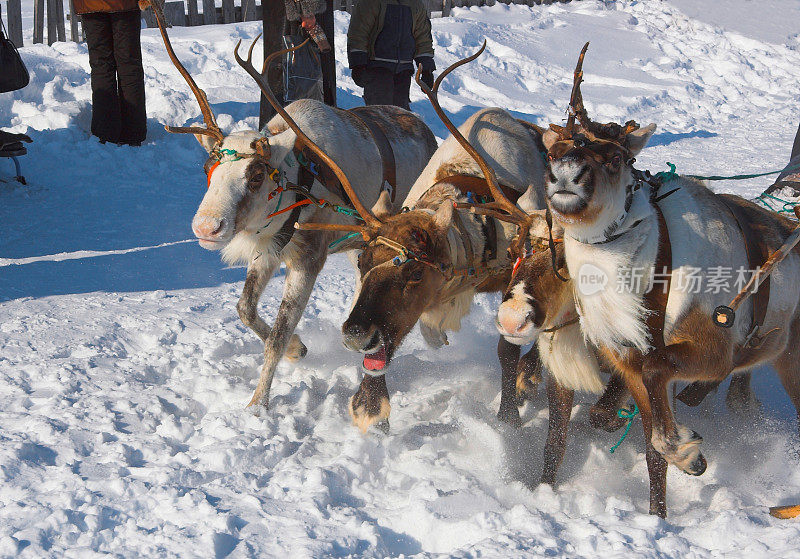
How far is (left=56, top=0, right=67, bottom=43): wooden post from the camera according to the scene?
40.2ft

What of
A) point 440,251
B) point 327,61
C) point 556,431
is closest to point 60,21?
point 327,61

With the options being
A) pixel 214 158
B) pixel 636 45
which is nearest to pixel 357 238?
pixel 214 158

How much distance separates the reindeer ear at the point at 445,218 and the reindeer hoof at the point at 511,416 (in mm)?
1119

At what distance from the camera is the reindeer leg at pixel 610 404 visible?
3.36 metres

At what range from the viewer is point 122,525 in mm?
2752

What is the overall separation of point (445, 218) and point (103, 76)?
5588mm

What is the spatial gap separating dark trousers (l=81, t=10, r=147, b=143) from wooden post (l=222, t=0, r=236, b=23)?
18.5ft

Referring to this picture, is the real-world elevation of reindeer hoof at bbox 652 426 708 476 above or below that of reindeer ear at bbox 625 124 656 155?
below

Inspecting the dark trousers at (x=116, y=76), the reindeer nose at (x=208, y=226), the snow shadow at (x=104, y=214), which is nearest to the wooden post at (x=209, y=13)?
the snow shadow at (x=104, y=214)

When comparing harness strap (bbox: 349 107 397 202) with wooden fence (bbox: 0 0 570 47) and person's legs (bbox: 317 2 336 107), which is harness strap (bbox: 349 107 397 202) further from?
wooden fence (bbox: 0 0 570 47)

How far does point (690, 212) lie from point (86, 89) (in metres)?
7.93

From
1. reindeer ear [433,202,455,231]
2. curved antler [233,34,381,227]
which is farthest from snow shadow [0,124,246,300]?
reindeer ear [433,202,455,231]

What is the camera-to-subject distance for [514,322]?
2807 mm

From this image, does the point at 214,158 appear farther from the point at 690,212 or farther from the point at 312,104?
the point at 690,212
